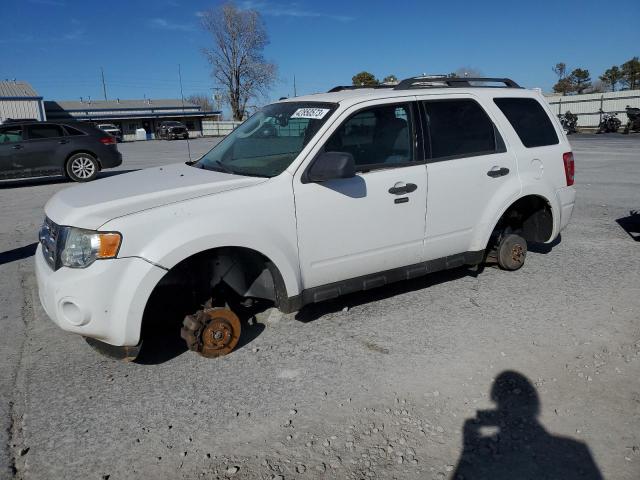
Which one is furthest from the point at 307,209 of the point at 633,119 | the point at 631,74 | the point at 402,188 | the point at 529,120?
the point at 631,74

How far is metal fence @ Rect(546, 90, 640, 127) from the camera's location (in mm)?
36125

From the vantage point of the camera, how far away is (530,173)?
16.4 feet

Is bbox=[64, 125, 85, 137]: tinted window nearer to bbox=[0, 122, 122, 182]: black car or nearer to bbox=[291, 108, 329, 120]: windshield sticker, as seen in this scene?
bbox=[0, 122, 122, 182]: black car

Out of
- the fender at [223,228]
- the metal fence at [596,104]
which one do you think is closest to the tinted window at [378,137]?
the fender at [223,228]

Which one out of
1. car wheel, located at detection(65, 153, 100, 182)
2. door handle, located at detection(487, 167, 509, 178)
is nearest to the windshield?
door handle, located at detection(487, 167, 509, 178)

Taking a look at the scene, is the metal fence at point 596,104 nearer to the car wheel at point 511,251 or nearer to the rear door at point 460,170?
the car wheel at point 511,251

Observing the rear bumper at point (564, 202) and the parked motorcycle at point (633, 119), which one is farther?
the parked motorcycle at point (633, 119)

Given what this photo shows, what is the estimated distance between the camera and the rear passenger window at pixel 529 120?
5.02 m

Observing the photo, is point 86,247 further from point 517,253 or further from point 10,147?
point 10,147

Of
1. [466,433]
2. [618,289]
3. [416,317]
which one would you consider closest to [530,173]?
[618,289]

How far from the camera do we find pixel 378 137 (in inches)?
168

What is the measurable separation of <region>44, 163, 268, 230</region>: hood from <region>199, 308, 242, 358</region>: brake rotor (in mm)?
844

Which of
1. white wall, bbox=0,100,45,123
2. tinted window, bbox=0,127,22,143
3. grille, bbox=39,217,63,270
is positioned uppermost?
white wall, bbox=0,100,45,123

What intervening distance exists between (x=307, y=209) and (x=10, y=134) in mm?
12101
